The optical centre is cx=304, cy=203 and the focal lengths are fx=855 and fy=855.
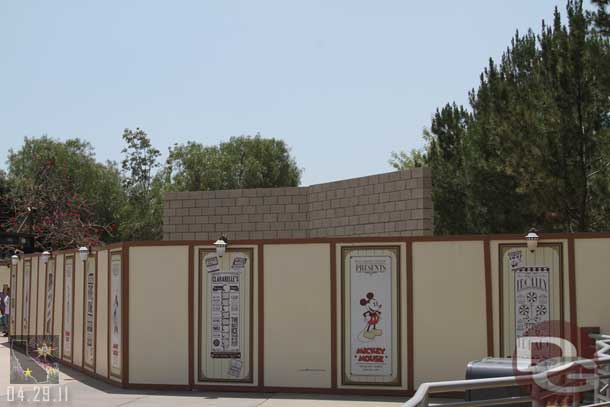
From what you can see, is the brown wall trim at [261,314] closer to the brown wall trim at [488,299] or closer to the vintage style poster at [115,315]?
the vintage style poster at [115,315]

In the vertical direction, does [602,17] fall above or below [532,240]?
above

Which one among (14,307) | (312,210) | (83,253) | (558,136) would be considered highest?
(558,136)

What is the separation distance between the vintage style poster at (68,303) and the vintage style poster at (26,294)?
16.3ft

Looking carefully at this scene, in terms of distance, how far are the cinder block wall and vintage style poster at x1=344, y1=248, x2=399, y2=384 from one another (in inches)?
222

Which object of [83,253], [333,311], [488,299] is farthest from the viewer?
[83,253]

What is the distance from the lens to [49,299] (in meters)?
21.4

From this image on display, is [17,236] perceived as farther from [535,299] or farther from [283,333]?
[535,299]

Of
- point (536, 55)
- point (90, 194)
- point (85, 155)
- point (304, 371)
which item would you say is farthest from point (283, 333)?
point (85, 155)

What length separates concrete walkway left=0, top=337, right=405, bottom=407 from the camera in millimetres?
13289

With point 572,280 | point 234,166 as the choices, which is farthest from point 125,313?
point 234,166

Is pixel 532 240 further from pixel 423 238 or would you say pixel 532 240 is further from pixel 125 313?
pixel 125 313

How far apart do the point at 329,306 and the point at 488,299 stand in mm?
2637

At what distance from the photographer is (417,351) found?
45.5ft

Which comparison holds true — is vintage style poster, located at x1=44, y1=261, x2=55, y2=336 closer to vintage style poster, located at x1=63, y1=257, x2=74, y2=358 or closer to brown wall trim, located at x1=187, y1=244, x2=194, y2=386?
vintage style poster, located at x1=63, y1=257, x2=74, y2=358
